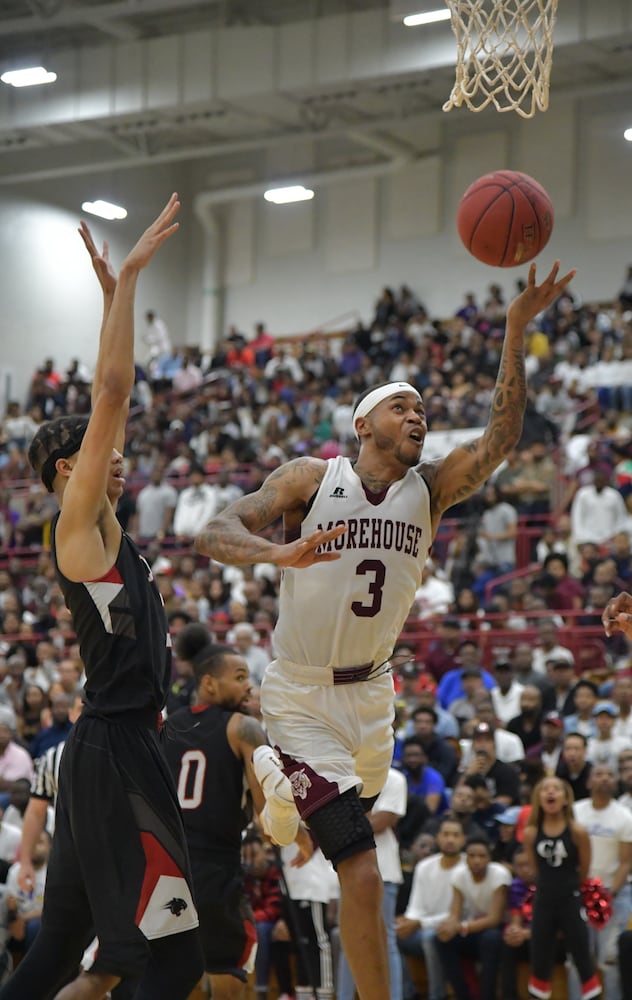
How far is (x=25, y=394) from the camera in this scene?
102 ft

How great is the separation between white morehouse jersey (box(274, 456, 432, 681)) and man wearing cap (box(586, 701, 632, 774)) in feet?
20.6

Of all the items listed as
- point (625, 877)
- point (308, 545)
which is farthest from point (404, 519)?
point (625, 877)

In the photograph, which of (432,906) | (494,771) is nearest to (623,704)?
(494,771)

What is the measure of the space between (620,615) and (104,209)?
27248 millimetres

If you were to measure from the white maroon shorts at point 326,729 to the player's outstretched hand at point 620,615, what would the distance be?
90cm

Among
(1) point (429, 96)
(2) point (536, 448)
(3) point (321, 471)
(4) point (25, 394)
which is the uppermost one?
(1) point (429, 96)

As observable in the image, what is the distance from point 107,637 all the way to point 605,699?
29.0 feet

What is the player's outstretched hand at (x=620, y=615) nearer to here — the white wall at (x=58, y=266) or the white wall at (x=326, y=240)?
the white wall at (x=326, y=240)

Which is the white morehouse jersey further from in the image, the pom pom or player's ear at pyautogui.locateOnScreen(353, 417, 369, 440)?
the pom pom

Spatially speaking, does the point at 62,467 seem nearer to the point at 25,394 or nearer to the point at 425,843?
the point at 425,843

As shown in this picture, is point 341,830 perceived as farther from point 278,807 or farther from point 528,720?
point 528,720

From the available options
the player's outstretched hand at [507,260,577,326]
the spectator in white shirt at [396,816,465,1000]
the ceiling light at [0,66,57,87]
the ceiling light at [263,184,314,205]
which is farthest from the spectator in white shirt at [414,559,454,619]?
the ceiling light at [263,184,314,205]

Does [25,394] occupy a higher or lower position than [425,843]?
higher

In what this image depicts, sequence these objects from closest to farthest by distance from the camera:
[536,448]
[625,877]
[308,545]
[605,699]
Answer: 1. [308,545]
2. [625,877]
3. [605,699]
4. [536,448]
